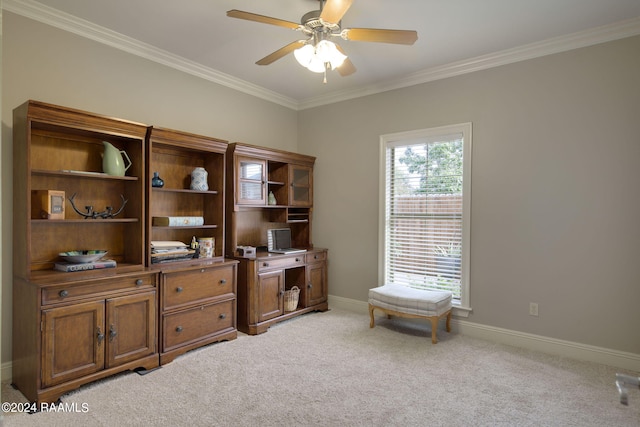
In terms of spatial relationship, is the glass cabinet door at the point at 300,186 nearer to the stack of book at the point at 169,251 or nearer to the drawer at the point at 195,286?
the drawer at the point at 195,286

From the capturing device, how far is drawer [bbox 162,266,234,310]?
132 inches

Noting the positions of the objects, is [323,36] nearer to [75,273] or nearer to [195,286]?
[195,286]

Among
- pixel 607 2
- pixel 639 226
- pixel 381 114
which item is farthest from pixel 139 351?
pixel 607 2

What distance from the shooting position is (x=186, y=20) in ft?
10.6

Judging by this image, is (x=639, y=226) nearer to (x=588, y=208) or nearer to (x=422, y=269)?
(x=588, y=208)

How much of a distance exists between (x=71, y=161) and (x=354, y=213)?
2978mm

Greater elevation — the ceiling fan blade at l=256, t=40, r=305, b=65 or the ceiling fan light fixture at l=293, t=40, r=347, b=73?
the ceiling fan blade at l=256, t=40, r=305, b=65

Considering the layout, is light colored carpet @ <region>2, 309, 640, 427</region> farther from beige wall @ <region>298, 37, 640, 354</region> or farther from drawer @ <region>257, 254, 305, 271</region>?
drawer @ <region>257, 254, 305, 271</region>

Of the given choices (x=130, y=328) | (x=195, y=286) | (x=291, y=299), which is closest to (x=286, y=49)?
(x=195, y=286)

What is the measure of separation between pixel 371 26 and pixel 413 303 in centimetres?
249

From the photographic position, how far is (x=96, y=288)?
2.88m

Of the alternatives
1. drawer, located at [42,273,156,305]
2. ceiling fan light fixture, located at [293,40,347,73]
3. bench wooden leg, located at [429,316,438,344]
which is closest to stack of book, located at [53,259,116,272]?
drawer, located at [42,273,156,305]

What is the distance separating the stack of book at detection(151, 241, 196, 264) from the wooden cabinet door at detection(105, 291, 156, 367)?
36 centimetres

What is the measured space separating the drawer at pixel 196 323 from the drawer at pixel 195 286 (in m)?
0.09
